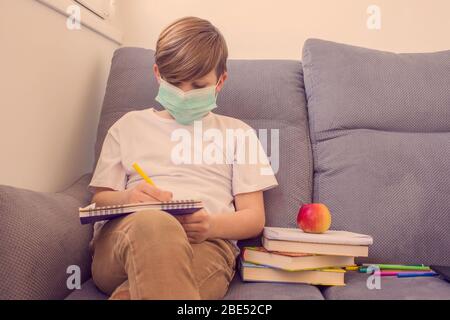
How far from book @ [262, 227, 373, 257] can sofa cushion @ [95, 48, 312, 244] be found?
27 centimetres

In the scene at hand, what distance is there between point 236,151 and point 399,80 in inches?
22.1

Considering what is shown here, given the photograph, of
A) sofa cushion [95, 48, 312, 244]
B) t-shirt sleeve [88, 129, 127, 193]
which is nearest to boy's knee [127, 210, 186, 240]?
t-shirt sleeve [88, 129, 127, 193]

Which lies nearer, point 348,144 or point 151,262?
point 151,262

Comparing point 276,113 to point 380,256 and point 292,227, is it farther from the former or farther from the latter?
point 380,256

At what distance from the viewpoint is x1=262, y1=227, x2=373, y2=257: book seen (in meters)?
1.09

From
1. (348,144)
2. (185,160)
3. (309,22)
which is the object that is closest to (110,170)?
(185,160)

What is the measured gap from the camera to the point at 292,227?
1312 mm

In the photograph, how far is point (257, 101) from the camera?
1457 mm

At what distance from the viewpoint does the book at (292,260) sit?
107 centimetres

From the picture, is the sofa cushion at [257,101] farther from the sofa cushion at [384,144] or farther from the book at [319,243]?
the book at [319,243]

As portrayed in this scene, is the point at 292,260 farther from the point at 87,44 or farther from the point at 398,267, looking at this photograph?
the point at 87,44

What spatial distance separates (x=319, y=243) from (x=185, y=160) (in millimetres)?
370

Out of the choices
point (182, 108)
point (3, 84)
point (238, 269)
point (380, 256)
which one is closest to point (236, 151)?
point (182, 108)

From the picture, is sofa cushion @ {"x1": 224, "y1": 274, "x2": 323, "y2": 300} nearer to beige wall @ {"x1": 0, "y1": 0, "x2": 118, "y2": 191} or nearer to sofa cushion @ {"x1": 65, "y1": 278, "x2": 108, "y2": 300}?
sofa cushion @ {"x1": 65, "y1": 278, "x2": 108, "y2": 300}
